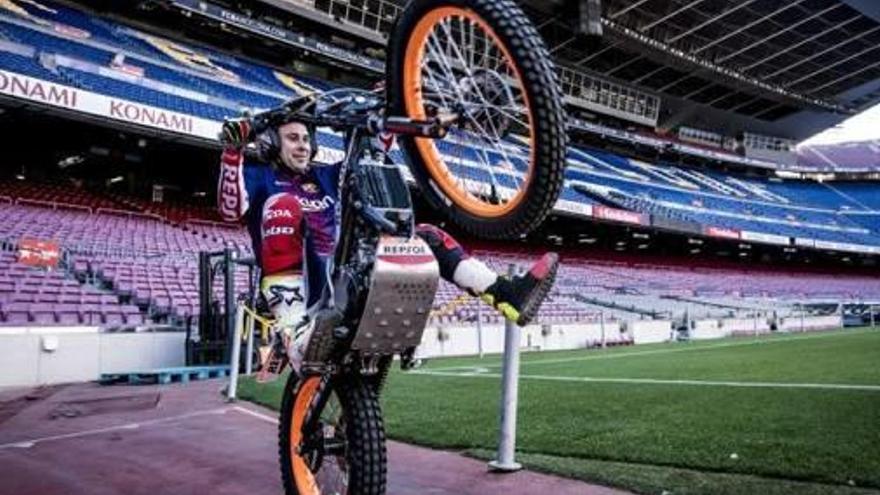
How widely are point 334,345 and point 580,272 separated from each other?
1191 inches

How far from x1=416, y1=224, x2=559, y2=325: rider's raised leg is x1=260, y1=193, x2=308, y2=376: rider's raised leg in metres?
0.82

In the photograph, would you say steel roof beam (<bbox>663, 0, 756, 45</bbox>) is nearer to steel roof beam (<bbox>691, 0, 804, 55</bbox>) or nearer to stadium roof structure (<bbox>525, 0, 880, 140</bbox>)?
stadium roof structure (<bbox>525, 0, 880, 140</bbox>)

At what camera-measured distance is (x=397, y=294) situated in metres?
2.63

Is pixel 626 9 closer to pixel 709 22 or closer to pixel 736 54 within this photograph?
pixel 709 22

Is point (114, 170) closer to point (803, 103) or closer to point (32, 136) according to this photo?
point (32, 136)

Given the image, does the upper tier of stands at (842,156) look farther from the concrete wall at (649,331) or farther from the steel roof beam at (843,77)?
Result: the concrete wall at (649,331)

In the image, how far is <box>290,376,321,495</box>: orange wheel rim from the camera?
10.7 ft

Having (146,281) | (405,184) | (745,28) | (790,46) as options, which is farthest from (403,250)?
(790,46)

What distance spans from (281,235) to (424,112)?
99cm

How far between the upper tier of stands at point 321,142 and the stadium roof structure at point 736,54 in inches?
193

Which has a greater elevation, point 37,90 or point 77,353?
point 37,90

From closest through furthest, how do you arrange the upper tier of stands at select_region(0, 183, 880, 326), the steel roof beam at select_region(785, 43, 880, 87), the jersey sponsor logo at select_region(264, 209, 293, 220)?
the jersey sponsor logo at select_region(264, 209, 293, 220), the upper tier of stands at select_region(0, 183, 880, 326), the steel roof beam at select_region(785, 43, 880, 87)

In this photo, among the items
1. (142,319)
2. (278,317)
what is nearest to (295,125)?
(278,317)

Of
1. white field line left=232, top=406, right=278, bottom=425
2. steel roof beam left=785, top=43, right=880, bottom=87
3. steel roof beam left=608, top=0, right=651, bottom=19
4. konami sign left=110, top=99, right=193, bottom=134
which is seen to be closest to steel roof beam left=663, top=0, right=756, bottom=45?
steel roof beam left=608, top=0, right=651, bottom=19
